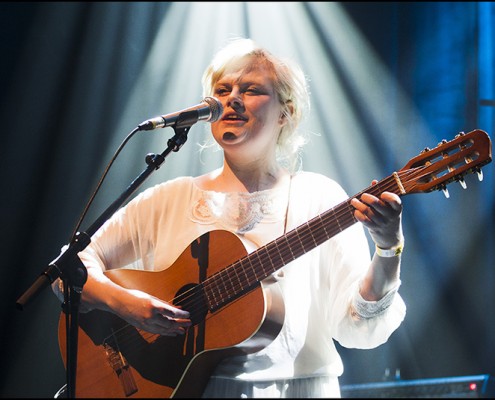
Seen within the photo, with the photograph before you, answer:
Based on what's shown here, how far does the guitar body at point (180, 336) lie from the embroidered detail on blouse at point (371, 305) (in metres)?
0.27

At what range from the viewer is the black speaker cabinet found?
9.50 feet

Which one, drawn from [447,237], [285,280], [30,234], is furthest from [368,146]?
[30,234]

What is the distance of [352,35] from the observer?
4.11m

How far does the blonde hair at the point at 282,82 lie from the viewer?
8.50ft

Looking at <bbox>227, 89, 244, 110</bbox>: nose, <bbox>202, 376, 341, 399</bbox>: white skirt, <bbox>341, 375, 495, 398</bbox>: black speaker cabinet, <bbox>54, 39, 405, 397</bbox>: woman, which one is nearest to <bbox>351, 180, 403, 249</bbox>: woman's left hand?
<bbox>54, 39, 405, 397</bbox>: woman

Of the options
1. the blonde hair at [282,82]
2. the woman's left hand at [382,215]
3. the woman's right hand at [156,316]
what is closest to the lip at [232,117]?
the blonde hair at [282,82]

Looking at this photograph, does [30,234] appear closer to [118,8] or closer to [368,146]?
[118,8]

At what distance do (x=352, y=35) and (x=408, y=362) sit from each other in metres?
2.14

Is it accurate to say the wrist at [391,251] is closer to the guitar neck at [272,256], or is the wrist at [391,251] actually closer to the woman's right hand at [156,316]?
the guitar neck at [272,256]

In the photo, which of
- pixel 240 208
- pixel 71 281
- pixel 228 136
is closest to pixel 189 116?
pixel 228 136

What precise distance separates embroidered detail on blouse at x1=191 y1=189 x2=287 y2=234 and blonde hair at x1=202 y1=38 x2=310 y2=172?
0.30 metres

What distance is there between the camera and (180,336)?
223 cm

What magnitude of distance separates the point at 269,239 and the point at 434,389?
50.8 inches

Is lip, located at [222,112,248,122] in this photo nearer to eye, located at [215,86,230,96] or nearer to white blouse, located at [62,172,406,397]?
eye, located at [215,86,230,96]
